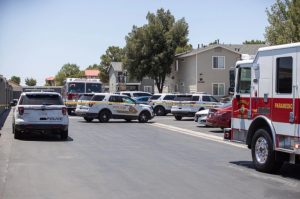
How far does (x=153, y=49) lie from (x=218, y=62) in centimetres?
1011

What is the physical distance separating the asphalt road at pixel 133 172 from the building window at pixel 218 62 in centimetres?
4128

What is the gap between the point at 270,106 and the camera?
1133cm

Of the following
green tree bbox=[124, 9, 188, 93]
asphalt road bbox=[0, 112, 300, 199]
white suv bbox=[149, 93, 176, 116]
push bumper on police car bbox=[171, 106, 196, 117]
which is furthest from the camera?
green tree bbox=[124, 9, 188, 93]

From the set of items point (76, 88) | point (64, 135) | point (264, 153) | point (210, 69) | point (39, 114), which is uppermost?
point (210, 69)

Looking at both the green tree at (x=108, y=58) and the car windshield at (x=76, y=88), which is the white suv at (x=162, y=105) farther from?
the green tree at (x=108, y=58)

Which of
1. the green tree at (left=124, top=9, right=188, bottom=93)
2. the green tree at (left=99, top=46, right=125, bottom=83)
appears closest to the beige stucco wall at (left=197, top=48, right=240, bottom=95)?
the green tree at (left=124, top=9, right=188, bottom=93)

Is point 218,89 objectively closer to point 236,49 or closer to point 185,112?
point 236,49

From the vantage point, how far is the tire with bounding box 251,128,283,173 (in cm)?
1136

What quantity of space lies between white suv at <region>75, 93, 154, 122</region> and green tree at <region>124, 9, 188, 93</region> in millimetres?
33607

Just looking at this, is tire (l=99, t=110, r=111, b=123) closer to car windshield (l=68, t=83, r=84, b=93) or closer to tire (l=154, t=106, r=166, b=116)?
car windshield (l=68, t=83, r=84, b=93)

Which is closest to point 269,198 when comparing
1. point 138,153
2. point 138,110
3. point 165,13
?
point 138,153

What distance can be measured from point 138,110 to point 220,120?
896cm

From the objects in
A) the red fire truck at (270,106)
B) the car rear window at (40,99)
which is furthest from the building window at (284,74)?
the car rear window at (40,99)

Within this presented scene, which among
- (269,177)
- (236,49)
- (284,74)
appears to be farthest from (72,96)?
(236,49)
